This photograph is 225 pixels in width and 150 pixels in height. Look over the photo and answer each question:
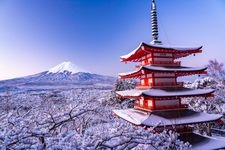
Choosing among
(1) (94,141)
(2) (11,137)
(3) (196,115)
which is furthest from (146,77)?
(2) (11,137)

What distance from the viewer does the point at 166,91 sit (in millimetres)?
13055

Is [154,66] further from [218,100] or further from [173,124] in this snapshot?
[218,100]

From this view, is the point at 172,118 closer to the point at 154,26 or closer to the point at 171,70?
the point at 171,70

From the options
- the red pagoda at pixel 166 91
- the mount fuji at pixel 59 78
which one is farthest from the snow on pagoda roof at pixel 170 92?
the mount fuji at pixel 59 78

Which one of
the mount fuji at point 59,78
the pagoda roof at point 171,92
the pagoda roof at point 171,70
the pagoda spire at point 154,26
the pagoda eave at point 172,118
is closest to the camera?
the pagoda eave at point 172,118

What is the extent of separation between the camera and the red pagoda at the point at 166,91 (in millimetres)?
12391

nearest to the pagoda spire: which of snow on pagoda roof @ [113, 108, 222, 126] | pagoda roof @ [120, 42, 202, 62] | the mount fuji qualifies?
pagoda roof @ [120, 42, 202, 62]

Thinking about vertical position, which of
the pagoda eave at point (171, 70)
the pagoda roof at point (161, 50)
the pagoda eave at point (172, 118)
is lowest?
the pagoda eave at point (172, 118)

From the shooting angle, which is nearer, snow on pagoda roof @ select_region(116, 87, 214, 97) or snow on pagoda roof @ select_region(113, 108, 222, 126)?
snow on pagoda roof @ select_region(113, 108, 222, 126)

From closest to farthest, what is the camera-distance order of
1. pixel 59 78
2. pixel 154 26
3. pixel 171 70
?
pixel 171 70 → pixel 154 26 → pixel 59 78

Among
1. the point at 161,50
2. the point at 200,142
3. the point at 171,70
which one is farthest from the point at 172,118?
the point at 161,50

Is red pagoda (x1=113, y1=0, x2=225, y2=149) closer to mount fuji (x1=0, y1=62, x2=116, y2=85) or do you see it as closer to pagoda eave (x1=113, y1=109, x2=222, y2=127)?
pagoda eave (x1=113, y1=109, x2=222, y2=127)

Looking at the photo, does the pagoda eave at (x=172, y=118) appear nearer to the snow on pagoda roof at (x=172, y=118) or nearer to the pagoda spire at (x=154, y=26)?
the snow on pagoda roof at (x=172, y=118)

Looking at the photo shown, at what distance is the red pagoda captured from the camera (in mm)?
12391
